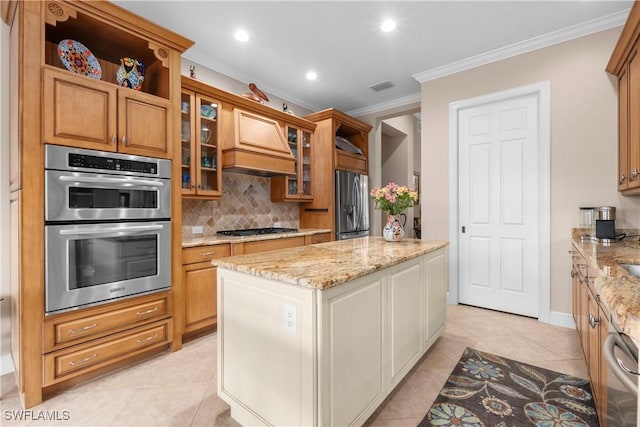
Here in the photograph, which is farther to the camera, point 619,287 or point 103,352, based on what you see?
point 103,352

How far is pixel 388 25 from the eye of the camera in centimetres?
284

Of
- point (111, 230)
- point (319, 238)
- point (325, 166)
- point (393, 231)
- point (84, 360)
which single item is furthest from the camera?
point (325, 166)

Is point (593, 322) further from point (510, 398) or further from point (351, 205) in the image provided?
point (351, 205)

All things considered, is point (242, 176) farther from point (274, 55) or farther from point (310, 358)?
point (310, 358)

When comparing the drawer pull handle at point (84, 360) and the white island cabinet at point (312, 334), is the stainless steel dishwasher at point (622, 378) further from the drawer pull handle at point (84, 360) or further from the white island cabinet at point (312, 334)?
the drawer pull handle at point (84, 360)

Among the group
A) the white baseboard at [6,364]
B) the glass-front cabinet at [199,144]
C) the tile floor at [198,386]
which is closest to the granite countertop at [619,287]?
the tile floor at [198,386]

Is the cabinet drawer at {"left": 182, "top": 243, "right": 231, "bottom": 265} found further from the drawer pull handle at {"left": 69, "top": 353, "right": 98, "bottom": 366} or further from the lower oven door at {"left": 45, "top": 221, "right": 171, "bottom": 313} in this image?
the drawer pull handle at {"left": 69, "top": 353, "right": 98, "bottom": 366}

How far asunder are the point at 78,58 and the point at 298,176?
8.44 ft

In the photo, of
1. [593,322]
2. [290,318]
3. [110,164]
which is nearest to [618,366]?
[593,322]

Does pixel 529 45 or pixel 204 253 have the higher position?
pixel 529 45

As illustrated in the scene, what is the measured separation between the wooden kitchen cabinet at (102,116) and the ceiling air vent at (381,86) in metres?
2.75

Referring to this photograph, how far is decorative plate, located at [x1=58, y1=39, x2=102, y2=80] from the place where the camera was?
2.13 meters

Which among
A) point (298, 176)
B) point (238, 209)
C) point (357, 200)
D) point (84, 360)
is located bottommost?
point (84, 360)

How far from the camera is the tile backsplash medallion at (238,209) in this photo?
3.36m
